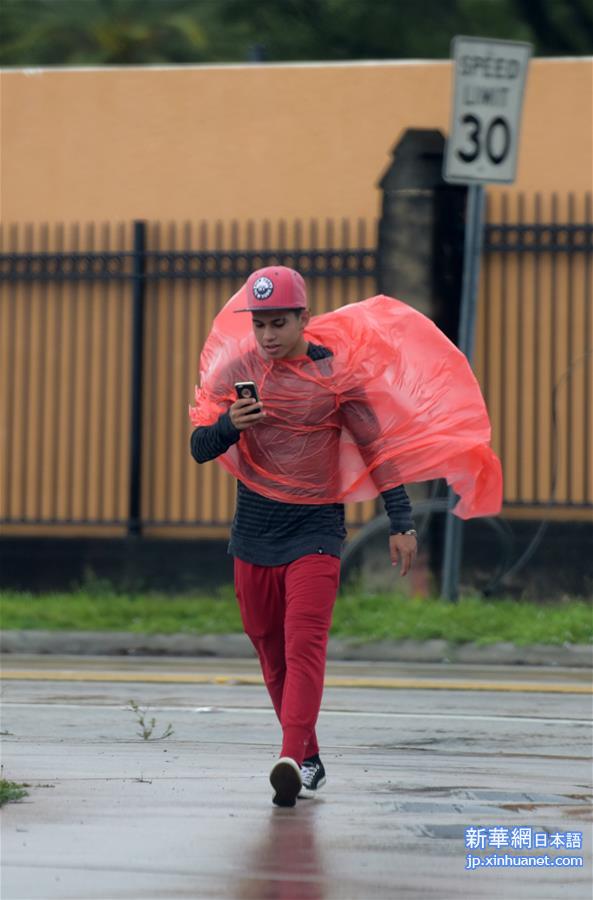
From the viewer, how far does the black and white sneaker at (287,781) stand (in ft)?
19.9

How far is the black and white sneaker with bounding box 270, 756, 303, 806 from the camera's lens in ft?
19.9

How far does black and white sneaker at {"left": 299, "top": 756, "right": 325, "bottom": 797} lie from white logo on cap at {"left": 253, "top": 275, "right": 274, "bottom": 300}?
65.7 inches

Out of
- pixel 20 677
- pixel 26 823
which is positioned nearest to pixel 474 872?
pixel 26 823

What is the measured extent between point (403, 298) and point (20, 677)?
15.3 ft

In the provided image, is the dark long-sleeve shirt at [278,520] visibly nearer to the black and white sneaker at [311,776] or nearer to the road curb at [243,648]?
the black and white sneaker at [311,776]

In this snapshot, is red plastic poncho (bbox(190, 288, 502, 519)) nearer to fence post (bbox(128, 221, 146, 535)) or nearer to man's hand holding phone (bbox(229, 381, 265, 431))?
man's hand holding phone (bbox(229, 381, 265, 431))

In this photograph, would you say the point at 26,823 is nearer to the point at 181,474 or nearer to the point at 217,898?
the point at 217,898

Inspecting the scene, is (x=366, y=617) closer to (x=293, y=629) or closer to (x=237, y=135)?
(x=237, y=135)

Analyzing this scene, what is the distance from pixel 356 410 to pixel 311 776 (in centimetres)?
134

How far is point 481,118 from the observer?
12.7 meters

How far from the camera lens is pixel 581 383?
14.1 meters

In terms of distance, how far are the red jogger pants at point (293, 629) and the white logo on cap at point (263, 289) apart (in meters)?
0.93

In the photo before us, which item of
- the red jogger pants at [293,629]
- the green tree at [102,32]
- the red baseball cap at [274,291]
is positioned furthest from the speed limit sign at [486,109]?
the green tree at [102,32]

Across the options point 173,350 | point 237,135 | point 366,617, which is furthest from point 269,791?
point 237,135
